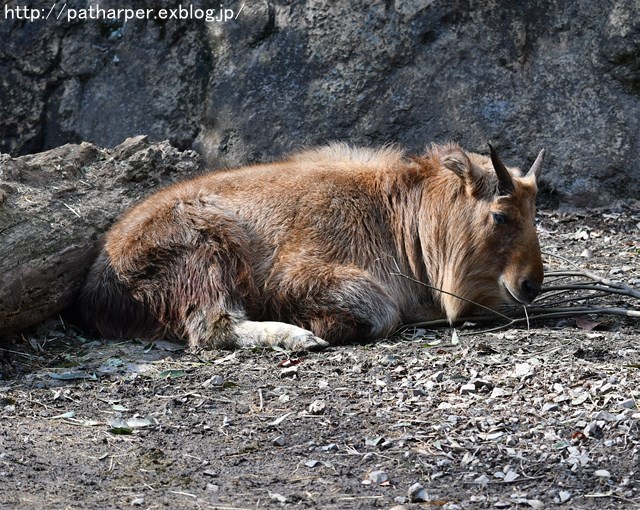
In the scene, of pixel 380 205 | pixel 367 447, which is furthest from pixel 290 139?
pixel 367 447

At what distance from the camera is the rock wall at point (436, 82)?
9234 mm

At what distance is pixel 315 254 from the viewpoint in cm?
643

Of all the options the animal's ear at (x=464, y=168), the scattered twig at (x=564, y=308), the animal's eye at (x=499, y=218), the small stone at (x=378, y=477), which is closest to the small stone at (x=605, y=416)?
the small stone at (x=378, y=477)

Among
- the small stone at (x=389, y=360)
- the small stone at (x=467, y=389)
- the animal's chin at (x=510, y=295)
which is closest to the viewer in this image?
the small stone at (x=467, y=389)

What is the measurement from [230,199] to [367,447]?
2.56 metres

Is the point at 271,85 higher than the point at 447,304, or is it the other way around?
the point at 271,85

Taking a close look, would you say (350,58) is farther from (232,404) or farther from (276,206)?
(232,404)

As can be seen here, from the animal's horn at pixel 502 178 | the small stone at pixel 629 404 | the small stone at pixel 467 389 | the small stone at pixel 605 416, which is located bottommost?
the small stone at pixel 467 389

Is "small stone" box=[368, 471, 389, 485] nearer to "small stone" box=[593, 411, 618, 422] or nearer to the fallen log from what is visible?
"small stone" box=[593, 411, 618, 422]

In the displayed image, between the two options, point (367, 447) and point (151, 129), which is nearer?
point (367, 447)

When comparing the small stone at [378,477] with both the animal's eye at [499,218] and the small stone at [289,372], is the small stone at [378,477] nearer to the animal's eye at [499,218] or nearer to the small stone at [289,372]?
the small stone at [289,372]

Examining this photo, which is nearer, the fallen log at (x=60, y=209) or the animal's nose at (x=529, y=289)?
the fallen log at (x=60, y=209)

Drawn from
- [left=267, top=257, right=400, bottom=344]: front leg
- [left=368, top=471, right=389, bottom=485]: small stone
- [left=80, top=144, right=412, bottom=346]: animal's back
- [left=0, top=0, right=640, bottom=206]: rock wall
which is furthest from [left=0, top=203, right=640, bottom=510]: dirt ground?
[left=0, top=0, right=640, bottom=206]: rock wall

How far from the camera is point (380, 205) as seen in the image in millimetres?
6766
